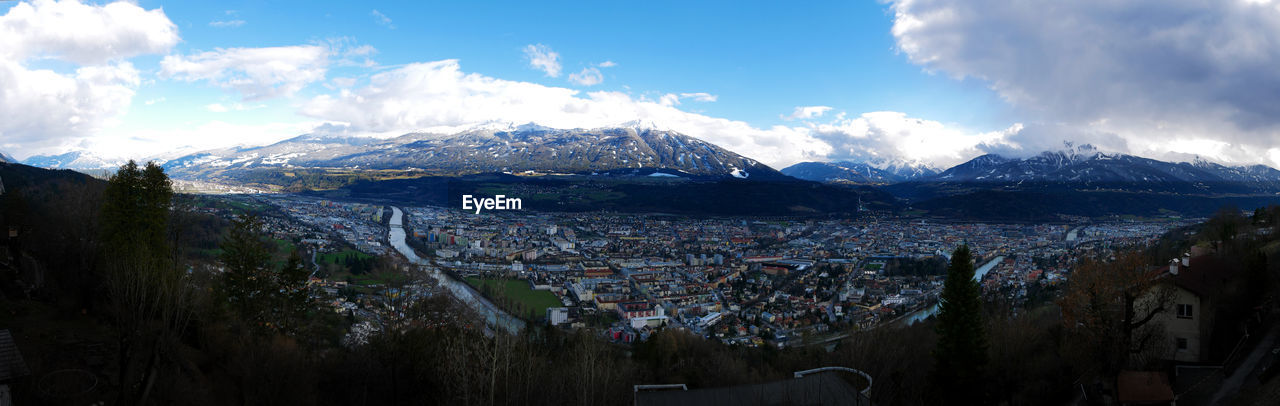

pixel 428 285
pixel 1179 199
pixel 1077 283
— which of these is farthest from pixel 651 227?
pixel 1179 199

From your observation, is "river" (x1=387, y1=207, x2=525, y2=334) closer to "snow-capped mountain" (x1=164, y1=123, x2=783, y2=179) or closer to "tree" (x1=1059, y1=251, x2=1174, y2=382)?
"tree" (x1=1059, y1=251, x2=1174, y2=382)

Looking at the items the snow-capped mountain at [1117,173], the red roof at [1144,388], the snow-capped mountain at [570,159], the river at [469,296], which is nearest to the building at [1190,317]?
the red roof at [1144,388]

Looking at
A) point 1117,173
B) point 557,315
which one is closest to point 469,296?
point 557,315

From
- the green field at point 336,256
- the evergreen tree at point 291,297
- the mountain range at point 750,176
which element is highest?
the mountain range at point 750,176

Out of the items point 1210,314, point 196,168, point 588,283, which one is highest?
point 196,168

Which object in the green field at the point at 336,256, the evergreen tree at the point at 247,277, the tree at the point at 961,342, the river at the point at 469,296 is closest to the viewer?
the tree at the point at 961,342

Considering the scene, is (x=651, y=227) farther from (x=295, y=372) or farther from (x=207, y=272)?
(x=295, y=372)

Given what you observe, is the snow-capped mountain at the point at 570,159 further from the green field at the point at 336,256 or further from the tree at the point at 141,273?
the tree at the point at 141,273

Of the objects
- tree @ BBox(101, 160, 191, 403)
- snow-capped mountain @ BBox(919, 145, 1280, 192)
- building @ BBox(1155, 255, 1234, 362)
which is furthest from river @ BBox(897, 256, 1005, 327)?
snow-capped mountain @ BBox(919, 145, 1280, 192)
